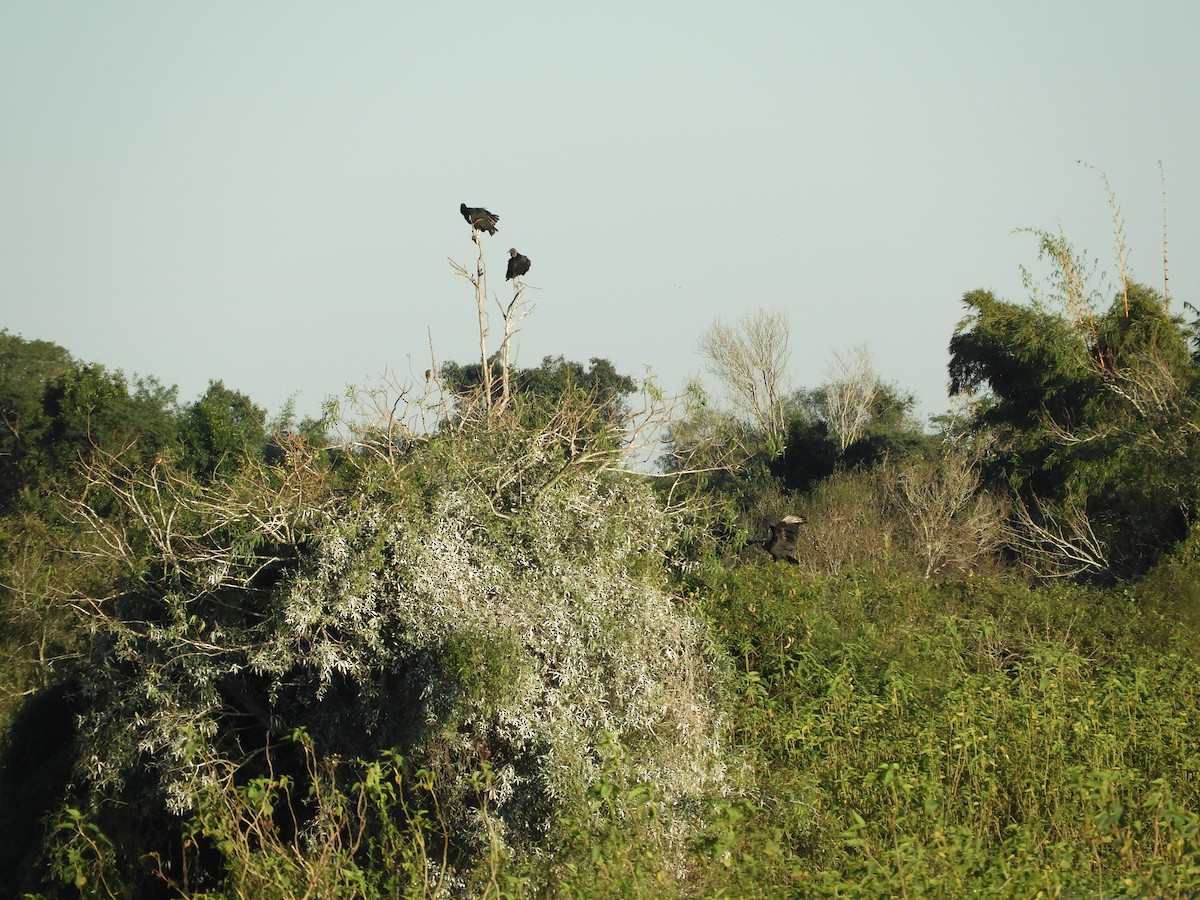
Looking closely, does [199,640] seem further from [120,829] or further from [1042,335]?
[1042,335]

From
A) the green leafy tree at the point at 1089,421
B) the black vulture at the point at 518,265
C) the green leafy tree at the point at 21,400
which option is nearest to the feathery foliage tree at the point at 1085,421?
the green leafy tree at the point at 1089,421

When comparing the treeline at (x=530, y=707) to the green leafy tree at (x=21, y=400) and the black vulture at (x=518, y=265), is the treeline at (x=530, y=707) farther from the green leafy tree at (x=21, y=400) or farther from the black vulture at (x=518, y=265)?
the green leafy tree at (x=21, y=400)

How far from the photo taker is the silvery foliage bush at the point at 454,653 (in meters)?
6.73

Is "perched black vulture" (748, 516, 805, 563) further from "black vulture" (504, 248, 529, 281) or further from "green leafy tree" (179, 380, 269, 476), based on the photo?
"green leafy tree" (179, 380, 269, 476)

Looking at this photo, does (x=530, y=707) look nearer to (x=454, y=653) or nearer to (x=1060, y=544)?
(x=454, y=653)

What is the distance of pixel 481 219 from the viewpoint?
9336 mm

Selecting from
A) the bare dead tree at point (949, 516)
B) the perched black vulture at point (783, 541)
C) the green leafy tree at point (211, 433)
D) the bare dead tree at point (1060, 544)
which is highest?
the green leafy tree at point (211, 433)

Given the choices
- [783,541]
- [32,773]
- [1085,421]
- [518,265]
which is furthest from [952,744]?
[1085,421]

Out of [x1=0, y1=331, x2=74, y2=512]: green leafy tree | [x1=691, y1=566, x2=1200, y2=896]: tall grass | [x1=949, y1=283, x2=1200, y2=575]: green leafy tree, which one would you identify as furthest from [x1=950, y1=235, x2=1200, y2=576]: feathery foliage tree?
[x1=0, y1=331, x2=74, y2=512]: green leafy tree

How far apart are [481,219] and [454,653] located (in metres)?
4.02

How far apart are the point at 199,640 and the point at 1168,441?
13.8 meters

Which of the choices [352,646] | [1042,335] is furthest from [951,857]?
[1042,335]

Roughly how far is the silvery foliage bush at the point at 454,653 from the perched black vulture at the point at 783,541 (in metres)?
4.85

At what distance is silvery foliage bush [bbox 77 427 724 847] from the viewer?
673cm
